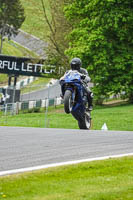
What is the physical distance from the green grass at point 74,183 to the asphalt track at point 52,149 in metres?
0.37

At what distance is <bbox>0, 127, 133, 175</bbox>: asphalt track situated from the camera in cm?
856

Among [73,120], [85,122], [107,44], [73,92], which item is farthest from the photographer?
[107,44]

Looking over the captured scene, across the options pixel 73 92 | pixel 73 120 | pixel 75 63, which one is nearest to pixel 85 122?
pixel 73 92

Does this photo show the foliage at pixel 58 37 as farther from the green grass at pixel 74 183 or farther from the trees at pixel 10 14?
the green grass at pixel 74 183

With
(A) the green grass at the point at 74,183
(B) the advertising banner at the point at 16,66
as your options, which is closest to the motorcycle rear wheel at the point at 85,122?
(A) the green grass at the point at 74,183

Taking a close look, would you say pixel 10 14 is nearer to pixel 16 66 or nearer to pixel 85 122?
Result: pixel 16 66

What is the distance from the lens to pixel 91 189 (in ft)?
22.7

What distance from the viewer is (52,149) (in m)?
10.1

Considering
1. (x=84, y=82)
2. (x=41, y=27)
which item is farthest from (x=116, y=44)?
(x=84, y=82)

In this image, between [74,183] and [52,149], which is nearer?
[74,183]

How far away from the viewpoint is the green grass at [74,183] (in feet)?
21.5

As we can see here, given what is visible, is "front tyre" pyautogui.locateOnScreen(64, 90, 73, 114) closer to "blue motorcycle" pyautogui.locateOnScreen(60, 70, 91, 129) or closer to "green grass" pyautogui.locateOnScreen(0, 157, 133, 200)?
"blue motorcycle" pyautogui.locateOnScreen(60, 70, 91, 129)

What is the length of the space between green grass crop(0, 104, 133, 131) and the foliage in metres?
6.44

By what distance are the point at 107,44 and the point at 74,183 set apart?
117 ft
